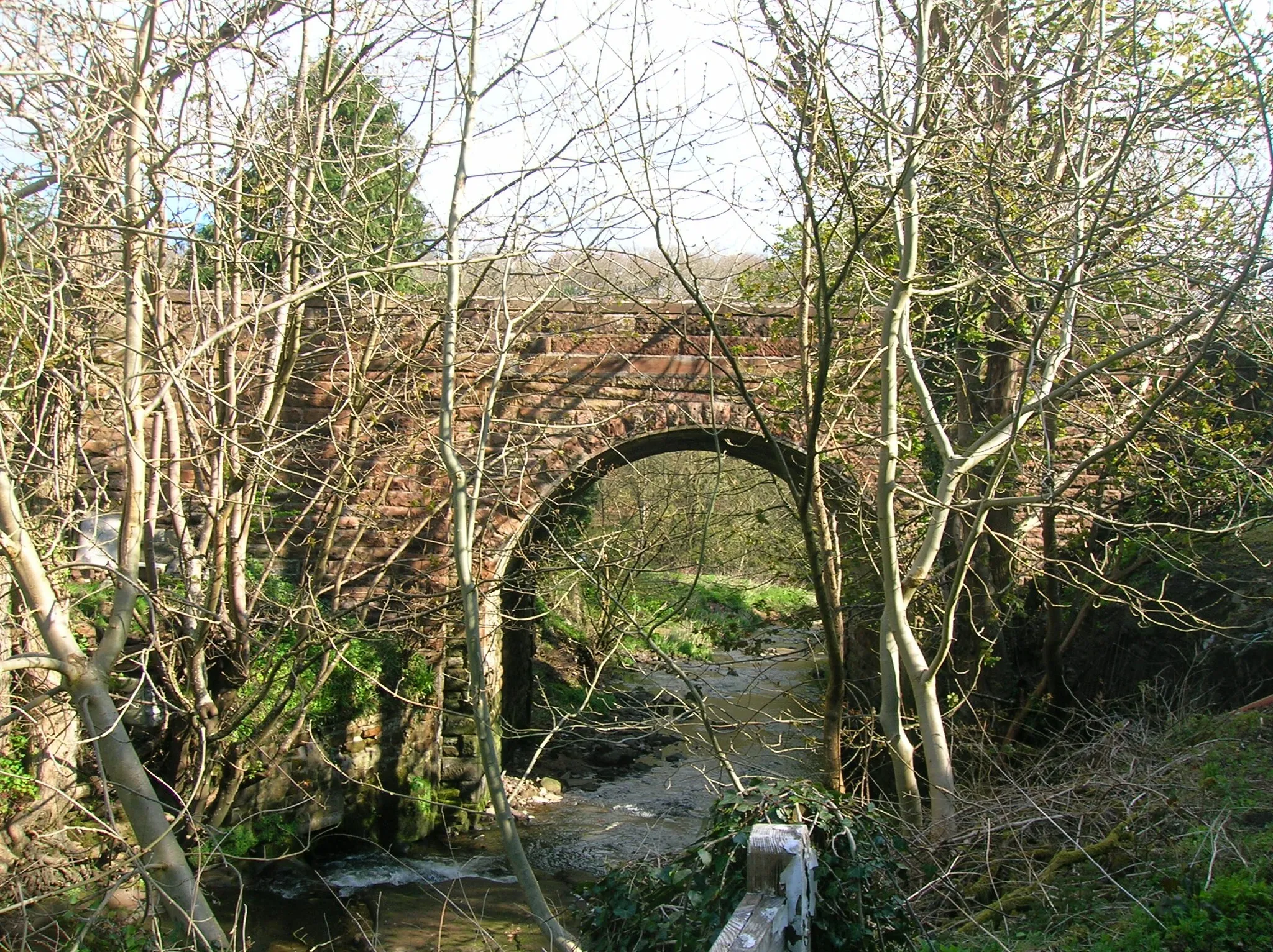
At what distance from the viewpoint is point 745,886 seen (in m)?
3.21

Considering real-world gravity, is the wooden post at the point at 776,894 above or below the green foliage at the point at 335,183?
below

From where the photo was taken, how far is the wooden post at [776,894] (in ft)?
8.51

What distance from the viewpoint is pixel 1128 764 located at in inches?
212

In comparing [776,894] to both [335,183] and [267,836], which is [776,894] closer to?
[267,836]

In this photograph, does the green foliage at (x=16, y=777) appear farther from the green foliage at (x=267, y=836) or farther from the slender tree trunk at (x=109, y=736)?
the slender tree trunk at (x=109, y=736)

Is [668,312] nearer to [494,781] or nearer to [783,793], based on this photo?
[494,781]

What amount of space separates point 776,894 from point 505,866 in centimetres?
664

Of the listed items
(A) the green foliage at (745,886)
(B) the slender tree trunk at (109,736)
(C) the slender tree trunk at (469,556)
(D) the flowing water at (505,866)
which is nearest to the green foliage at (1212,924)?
(A) the green foliage at (745,886)

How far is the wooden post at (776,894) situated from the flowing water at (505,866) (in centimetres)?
226

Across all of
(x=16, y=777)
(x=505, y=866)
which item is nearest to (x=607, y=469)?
(x=505, y=866)

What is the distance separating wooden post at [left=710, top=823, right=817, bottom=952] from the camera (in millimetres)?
2594

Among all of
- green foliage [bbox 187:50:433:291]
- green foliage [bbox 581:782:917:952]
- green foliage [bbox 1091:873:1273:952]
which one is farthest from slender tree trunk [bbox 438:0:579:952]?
green foliage [bbox 1091:873:1273:952]

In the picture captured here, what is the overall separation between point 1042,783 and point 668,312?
4844 mm

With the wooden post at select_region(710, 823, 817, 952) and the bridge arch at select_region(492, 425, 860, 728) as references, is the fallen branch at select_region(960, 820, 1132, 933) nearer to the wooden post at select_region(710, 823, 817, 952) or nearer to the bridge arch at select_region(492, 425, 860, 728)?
the wooden post at select_region(710, 823, 817, 952)
